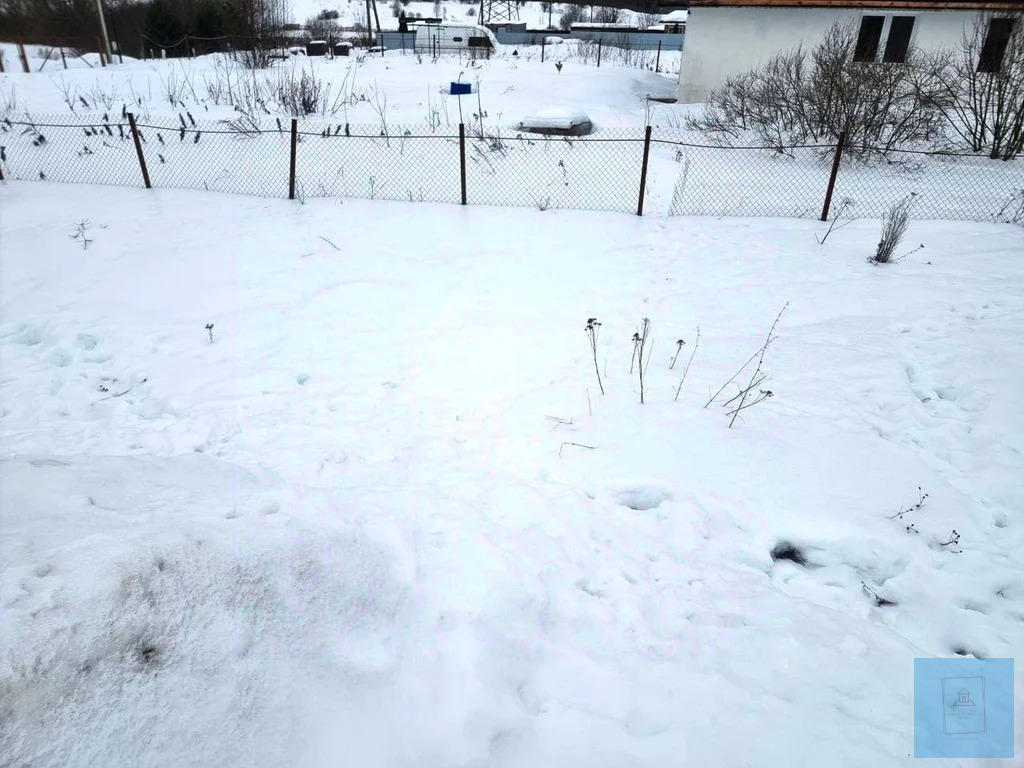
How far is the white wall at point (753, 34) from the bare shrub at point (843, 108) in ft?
6.75

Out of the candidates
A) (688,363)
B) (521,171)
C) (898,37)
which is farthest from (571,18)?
(688,363)

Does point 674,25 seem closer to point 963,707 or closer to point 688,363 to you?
point 688,363

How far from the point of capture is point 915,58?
14.1 m

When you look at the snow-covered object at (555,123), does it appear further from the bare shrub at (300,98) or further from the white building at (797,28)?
the white building at (797,28)

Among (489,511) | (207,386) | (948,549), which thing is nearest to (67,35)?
(207,386)

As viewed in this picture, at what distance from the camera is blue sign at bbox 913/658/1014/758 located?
85.0 inches

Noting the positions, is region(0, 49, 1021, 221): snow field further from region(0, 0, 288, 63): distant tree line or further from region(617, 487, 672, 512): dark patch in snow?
region(0, 0, 288, 63): distant tree line

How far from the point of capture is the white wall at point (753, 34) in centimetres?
1481

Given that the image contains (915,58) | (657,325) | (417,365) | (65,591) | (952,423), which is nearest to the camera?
(65,591)

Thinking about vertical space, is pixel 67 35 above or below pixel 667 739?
above

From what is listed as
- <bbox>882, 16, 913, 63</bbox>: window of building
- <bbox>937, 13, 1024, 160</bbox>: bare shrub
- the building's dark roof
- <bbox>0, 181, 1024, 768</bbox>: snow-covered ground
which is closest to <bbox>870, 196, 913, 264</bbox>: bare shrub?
<bbox>0, 181, 1024, 768</bbox>: snow-covered ground

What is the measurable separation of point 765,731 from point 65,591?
2.45m

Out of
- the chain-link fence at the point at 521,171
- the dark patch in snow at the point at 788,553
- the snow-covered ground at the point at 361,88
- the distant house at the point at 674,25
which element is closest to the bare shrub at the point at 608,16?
the distant house at the point at 674,25

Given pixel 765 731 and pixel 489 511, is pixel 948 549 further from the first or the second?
pixel 489 511
